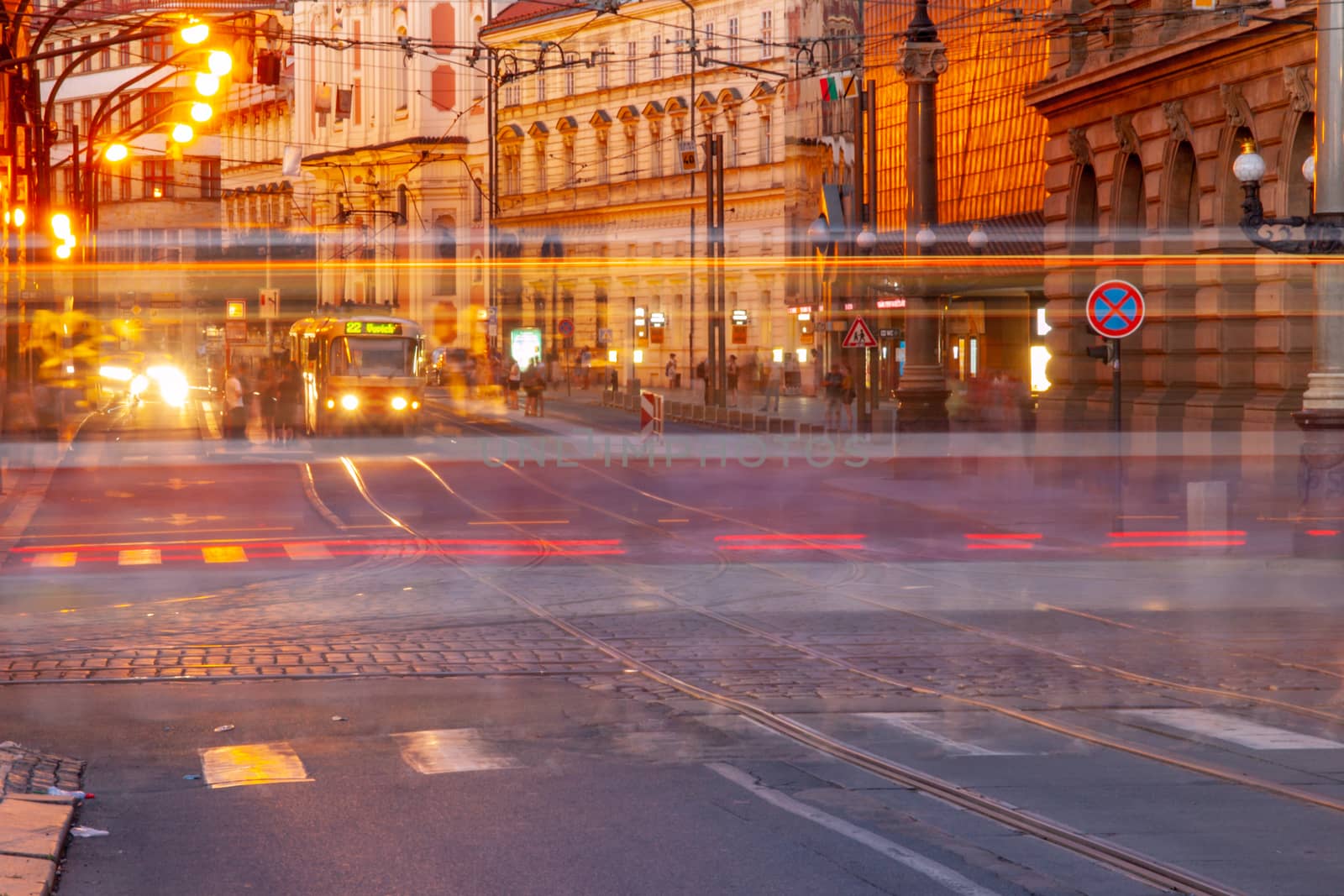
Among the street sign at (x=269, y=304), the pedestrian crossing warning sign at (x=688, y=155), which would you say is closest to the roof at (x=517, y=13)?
the pedestrian crossing warning sign at (x=688, y=155)

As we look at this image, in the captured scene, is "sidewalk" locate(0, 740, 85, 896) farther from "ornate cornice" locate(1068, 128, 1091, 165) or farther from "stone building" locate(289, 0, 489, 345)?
"stone building" locate(289, 0, 489, 345)

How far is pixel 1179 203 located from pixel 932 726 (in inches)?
981

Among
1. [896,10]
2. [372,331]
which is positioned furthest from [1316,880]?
[896,10]

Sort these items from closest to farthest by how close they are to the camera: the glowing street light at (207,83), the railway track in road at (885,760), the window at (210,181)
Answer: the railway track in road at (885,760) → the glowing street light at (207,83) → the window at (210,181)

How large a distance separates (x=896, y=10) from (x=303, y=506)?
46959mm

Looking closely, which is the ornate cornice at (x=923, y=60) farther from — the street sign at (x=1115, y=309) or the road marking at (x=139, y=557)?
the road marking at (x=139, y=557)

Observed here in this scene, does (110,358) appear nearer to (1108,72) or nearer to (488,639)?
(1108,72)

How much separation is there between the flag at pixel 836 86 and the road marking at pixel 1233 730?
46594 mm

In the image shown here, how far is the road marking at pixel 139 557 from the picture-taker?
1964 centimetres

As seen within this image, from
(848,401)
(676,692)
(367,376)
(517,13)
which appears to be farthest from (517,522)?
(517,13)

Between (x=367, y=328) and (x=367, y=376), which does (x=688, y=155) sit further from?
(x=367, y=376)

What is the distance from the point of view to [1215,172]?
31703 millimetres

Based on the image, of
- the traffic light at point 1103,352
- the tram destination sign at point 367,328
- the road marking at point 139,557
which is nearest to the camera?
the road marking at point 139,557

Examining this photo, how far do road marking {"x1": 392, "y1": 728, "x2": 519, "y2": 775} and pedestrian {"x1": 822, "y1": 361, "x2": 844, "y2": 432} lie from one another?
35.6 m
